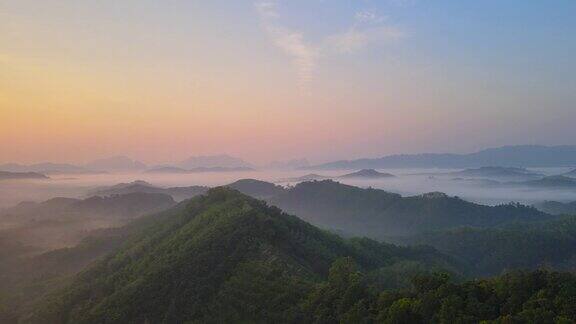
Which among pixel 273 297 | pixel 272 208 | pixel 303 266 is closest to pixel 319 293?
pixel 273 297

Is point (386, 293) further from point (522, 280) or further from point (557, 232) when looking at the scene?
point (557, 232)

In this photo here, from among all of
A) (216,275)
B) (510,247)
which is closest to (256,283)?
(216,275)

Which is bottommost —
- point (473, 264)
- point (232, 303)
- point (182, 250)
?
point (473, 264)

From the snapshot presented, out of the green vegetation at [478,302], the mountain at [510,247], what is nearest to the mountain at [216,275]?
the green vegetation at [478,302]

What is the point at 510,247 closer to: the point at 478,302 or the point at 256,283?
the point at 256,283

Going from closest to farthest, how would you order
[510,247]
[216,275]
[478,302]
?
[478,302] < [216,275] < [510,247]

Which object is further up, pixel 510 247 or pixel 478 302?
pixel 478 302
